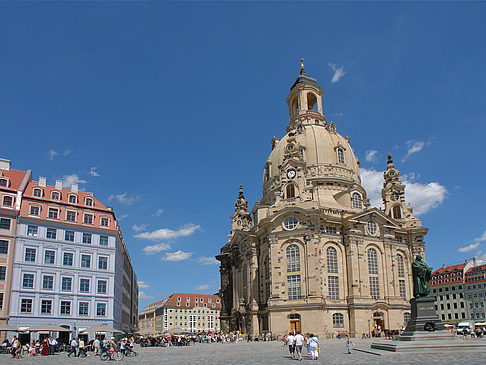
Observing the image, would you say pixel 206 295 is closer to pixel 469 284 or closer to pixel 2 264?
pixel 469 284

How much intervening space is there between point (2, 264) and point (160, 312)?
283 ft

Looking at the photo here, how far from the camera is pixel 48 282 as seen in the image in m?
48.1

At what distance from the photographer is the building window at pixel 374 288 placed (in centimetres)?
6050

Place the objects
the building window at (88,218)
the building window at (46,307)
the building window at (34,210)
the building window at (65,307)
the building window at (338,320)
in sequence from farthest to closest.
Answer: the building window at (338,320)
the building window at (88,218)
the building window at (34,210)
the building window at (65,307)
the building window at (46,307)

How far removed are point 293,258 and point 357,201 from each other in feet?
62.1

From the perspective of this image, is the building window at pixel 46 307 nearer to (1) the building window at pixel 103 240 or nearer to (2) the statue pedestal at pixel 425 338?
(1) the building window at pixel 103 240

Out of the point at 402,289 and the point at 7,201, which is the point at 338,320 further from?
the point at 7,201

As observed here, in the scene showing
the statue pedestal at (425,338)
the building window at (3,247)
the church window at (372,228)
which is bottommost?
the statue pedestal at (425,338)

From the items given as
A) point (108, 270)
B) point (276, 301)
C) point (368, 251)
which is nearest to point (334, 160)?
point (368, 251)

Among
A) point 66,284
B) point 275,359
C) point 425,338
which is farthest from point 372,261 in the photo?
point 66,284

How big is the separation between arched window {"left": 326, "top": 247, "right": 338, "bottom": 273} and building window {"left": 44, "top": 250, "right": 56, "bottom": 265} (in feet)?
116

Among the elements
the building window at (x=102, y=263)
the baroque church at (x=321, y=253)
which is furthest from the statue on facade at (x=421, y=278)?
the building window at (x=102, y=263)

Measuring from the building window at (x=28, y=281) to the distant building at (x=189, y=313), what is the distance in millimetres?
77199

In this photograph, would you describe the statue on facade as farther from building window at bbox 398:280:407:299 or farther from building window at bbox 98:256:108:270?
building window at bbox 98:256:108:270
